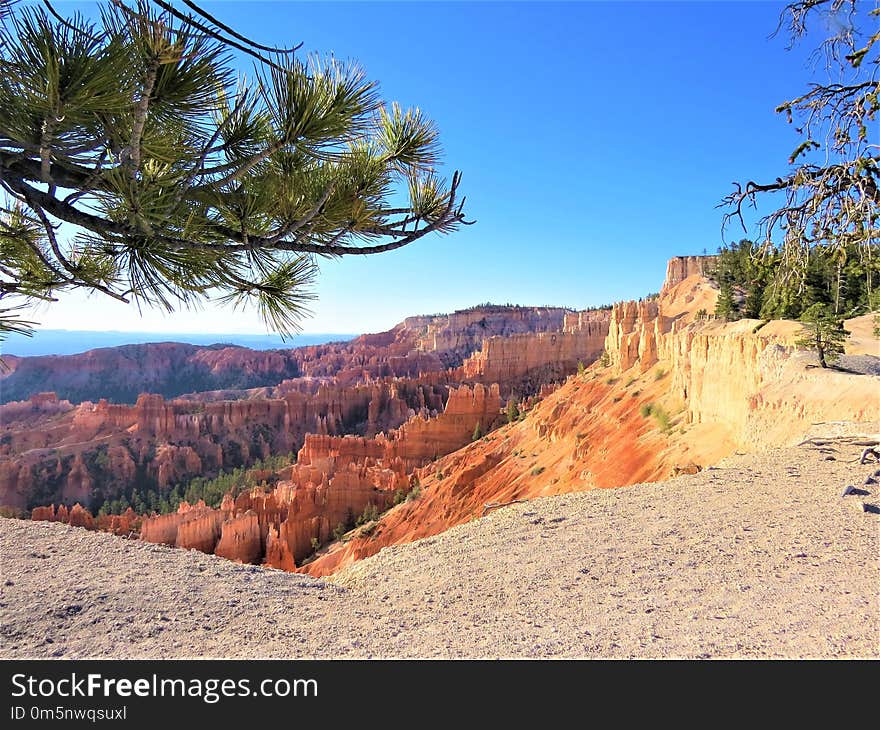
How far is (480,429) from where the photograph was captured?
4025 centimetres

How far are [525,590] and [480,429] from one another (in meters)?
37.1

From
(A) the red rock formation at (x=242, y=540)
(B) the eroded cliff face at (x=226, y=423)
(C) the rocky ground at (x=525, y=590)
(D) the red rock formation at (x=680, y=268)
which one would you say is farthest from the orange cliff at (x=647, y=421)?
(D) the red rock formation at (x=680, y=268)

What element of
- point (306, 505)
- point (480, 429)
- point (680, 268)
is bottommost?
point (306, 505)

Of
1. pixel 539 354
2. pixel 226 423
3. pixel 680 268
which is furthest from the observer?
pixel 539 354

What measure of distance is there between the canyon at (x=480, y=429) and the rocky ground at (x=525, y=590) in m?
2.31

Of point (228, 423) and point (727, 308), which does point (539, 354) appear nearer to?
point (228, 423)

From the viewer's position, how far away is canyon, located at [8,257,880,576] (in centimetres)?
1210

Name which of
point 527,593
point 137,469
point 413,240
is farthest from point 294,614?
point 137,469

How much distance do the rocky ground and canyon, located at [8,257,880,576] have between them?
2.31 meters

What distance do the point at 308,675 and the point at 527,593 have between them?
160 cm

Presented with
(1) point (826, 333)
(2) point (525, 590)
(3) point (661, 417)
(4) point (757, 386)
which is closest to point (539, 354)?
(3) point (661, 417)

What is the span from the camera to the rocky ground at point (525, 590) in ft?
8.94

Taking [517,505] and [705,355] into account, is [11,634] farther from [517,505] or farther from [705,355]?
[705,355]

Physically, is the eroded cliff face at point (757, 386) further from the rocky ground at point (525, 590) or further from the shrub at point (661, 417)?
the rocky ground at point (525, 590)
